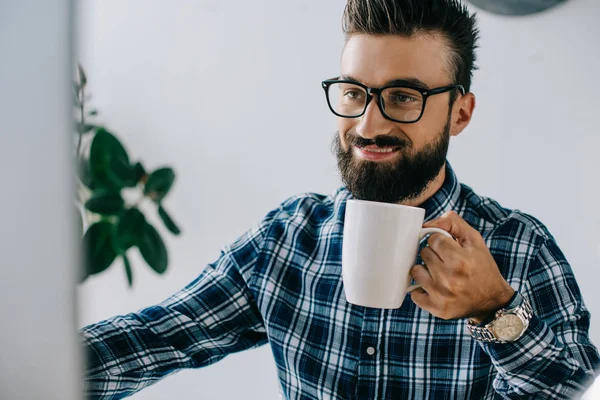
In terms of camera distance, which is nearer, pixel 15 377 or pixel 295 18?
pixel 15 377

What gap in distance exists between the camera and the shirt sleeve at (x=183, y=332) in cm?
40

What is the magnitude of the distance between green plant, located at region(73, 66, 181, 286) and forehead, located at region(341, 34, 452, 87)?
0.86 ft

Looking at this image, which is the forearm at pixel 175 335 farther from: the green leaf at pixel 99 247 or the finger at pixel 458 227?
the finger at pixel 458 227

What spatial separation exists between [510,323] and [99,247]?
0.41 metres

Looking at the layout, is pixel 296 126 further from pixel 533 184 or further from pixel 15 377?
pixel 15 377

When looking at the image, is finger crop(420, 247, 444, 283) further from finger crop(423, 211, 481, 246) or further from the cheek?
the cheek

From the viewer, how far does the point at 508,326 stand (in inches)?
12.6

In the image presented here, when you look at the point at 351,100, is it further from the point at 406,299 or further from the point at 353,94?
the point at 406,299

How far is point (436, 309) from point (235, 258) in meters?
0.23

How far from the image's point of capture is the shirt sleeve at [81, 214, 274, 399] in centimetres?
40

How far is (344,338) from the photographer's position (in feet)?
1.47

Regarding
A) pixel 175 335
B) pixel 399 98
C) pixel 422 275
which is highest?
pixel 399 98

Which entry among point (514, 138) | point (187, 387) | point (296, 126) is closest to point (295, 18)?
point (296, 126)

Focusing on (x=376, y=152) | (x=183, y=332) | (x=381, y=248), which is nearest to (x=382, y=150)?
(x=376, y=152)
